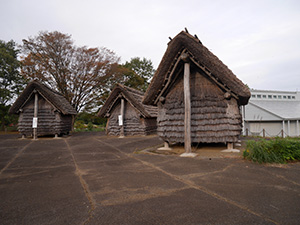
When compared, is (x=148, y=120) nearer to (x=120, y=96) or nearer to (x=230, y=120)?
(x=120, y=96)

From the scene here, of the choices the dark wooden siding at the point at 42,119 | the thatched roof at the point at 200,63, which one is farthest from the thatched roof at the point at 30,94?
the thatched roof at the point at 200,63

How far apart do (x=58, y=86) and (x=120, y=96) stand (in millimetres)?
10712

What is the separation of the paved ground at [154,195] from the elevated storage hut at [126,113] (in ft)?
32.4

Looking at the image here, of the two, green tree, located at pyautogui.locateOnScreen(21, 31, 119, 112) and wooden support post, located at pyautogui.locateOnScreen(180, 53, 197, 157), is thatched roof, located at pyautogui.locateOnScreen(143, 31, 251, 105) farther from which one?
green tree, located at pyautogui.locateOnScreen(21, 31, 119, 112)

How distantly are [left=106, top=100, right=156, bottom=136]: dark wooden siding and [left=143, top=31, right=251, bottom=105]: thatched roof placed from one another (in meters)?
8.02

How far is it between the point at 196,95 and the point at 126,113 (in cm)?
921

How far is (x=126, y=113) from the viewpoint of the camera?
15.3 m

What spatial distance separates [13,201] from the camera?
9.10 feet

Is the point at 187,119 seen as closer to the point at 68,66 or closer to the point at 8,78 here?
the point at 68,66

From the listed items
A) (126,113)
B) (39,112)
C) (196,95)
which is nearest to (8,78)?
(39,112)

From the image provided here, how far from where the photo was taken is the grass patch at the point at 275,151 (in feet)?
15.8

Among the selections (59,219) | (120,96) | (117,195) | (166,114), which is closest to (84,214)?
(59,219)

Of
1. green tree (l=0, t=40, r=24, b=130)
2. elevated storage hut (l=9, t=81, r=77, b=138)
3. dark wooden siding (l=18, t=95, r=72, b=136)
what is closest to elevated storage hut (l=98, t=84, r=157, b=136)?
elevated storage hut (l=9, t=81, r=77, b=138)

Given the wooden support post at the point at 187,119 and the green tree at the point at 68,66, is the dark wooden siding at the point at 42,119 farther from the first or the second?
the wooden support post at the point at 187,119
